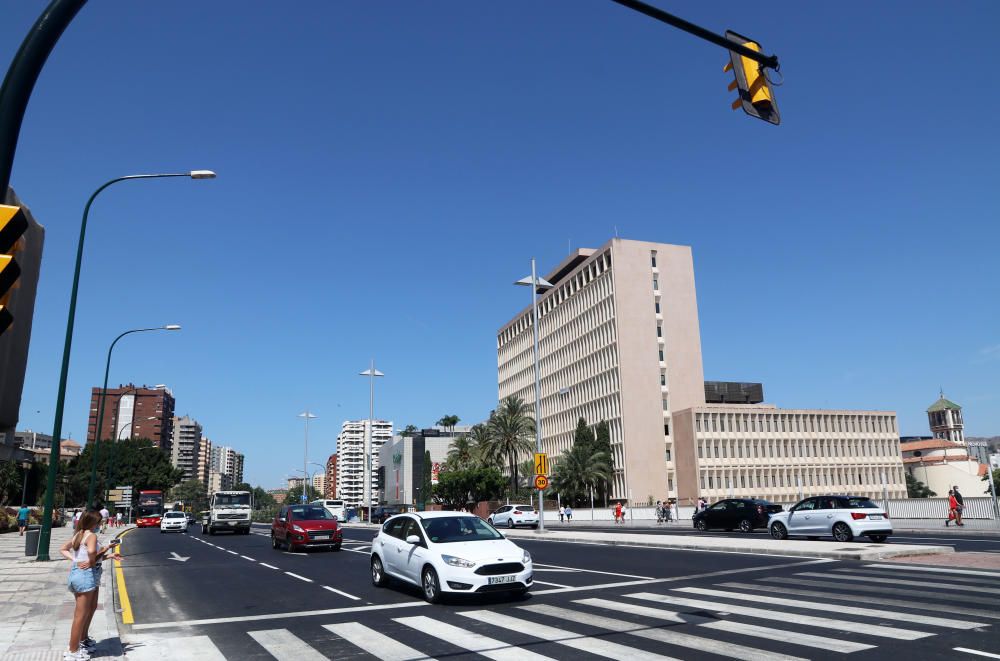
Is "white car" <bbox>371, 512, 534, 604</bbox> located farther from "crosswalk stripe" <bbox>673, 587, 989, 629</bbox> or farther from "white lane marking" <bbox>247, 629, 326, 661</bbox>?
"crosswalk stripe" <bbox>673, 587, 989, 629</bbox>

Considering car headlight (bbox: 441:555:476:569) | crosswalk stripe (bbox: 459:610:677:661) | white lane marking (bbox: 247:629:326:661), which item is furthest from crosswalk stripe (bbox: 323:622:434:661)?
car headlight (bbox: 441:555:476:569)

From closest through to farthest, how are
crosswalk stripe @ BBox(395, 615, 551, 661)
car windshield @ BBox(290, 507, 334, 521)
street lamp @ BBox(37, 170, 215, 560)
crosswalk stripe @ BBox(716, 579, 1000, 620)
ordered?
crosswalk stripe @ BBox(395, 615, 551, 661), crosswalk stripe @ BBox(716, 579, 1000, 620), street lamp @ BBox(37, 170, 215, 560), car windshield @ BBox(290, 507, 334, 521)

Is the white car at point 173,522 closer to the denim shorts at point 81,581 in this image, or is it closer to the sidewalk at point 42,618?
the sidewalk at point 42,618

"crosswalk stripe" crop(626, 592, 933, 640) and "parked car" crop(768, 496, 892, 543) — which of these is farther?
"parked car" crop(768, 496, 892, 543)

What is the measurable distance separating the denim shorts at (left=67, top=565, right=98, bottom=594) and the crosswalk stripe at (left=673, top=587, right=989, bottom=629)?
929cm

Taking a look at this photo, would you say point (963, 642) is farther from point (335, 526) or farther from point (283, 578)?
point (335, 526)

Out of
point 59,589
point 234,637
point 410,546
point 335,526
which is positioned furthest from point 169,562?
point 234,637

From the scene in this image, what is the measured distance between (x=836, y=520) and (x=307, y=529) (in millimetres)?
17767

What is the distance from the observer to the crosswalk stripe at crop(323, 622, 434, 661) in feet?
25.2

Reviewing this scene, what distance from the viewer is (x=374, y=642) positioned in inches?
333

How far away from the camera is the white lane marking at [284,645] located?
769 centimetres

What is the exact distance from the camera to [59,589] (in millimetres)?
14086

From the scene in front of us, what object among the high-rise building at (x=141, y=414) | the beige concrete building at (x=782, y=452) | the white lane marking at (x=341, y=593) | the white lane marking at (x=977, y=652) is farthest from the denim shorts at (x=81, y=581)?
the high-rise building at (x=141, y=414)

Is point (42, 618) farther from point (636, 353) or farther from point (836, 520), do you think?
point (636, 353)
